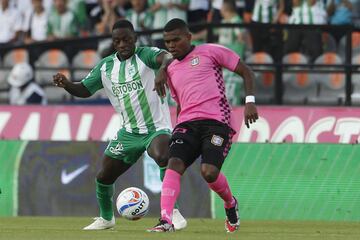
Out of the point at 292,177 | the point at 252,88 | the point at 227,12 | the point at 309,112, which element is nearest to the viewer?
the point at 252,88

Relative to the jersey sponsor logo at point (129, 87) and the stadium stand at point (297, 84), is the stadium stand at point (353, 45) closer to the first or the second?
the stadium stand at point (297, 84)

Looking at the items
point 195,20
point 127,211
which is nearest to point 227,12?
point 195,20

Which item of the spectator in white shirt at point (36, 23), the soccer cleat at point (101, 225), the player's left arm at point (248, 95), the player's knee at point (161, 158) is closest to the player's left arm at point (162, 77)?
the player's left arm at point (248, 95)

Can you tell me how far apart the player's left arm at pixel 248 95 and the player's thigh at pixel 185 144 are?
65cm

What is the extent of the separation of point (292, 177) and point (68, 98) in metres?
5.82

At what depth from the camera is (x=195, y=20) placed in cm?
2031

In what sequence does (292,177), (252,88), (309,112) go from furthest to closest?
(309,112) → (292,177) → (252,88)

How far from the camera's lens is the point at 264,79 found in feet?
60.5

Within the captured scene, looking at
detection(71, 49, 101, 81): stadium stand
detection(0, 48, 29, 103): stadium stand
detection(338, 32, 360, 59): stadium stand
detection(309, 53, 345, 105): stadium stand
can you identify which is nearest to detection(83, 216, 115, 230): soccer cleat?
detection(309, 53, 345, 105): stadium stand

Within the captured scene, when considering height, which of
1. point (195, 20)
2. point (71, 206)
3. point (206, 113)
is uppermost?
point (206, 113)

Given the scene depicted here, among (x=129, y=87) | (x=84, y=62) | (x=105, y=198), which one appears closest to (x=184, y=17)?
(x=84, y=62)

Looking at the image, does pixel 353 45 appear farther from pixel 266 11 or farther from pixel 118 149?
pixel 118 149

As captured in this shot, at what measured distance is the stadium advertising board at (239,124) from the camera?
17.5 metres

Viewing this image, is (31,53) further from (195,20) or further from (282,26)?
(282,26)
